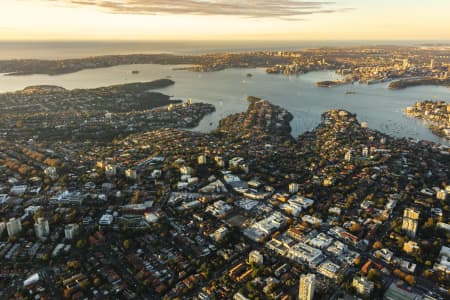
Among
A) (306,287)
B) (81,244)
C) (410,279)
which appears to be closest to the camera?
(306,287)

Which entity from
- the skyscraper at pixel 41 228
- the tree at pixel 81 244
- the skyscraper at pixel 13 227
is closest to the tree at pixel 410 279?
the tree at pixel 81 244

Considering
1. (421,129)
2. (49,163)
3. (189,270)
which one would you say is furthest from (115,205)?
(421,129)

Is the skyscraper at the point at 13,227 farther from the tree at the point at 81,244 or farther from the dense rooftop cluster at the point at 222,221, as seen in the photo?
the tree at the point at 81,244

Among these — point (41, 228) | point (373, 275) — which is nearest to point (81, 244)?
point (41, 228)

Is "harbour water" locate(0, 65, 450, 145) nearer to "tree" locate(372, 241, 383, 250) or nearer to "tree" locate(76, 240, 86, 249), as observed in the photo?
"tree" locate(372, 241, 383, 250)

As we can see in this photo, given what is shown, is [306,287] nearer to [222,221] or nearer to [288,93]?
[222,221]

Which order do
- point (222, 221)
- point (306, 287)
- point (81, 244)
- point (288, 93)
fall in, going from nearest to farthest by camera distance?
point (306, 287)
point (81, 244)
point (222, 221)
point (288, 93)

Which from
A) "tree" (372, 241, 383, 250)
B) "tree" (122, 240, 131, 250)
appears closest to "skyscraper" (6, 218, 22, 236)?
"tree" (122, 240, 131, 250)
